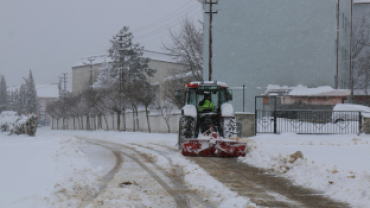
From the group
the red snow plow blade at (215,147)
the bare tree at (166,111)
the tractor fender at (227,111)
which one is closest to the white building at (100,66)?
the bare tree at (166,111)

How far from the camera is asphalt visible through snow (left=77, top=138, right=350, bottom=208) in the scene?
5.64 meters

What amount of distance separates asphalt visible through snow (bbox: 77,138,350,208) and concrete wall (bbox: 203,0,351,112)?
80.5ft

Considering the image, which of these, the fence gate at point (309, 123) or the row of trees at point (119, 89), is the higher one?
the row of trees at point (119, 89)

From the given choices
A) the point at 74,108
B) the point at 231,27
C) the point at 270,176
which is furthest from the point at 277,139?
the point at 74,108

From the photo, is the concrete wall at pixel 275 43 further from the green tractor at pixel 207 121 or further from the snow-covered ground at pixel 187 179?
the snow-covered ground at pixel 187 179

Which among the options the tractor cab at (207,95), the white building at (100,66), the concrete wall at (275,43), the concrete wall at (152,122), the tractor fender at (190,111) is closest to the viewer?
the tractor fender at (190,111)

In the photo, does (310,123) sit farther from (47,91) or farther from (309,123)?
(47,91)

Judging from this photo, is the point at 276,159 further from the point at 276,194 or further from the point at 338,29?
the point at 338,29

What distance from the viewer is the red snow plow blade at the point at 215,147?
1123 cm

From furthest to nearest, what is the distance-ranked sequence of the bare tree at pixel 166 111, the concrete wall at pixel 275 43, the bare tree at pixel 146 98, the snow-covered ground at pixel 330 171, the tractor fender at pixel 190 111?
the bare tree at pixel 146 98 < the bare tree at pixel 166 111 < the concrete wall at pixel 275 43 < the tractor fender at pixel 190 111 < the snow-covered ground at pixel 330 171

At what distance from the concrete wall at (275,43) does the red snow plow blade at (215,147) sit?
2228cm

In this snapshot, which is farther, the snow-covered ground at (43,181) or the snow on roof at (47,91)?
the snow on roof at (47,91)

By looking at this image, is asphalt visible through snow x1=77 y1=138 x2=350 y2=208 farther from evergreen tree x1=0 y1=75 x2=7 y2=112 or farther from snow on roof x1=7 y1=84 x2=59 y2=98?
snow on roof x1=7 y1=84 x2=59 y2=98

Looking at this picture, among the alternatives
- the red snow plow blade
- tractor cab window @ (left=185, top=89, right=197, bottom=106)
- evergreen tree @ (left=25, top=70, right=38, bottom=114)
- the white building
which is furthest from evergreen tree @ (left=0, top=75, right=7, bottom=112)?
the red snow plow blade
